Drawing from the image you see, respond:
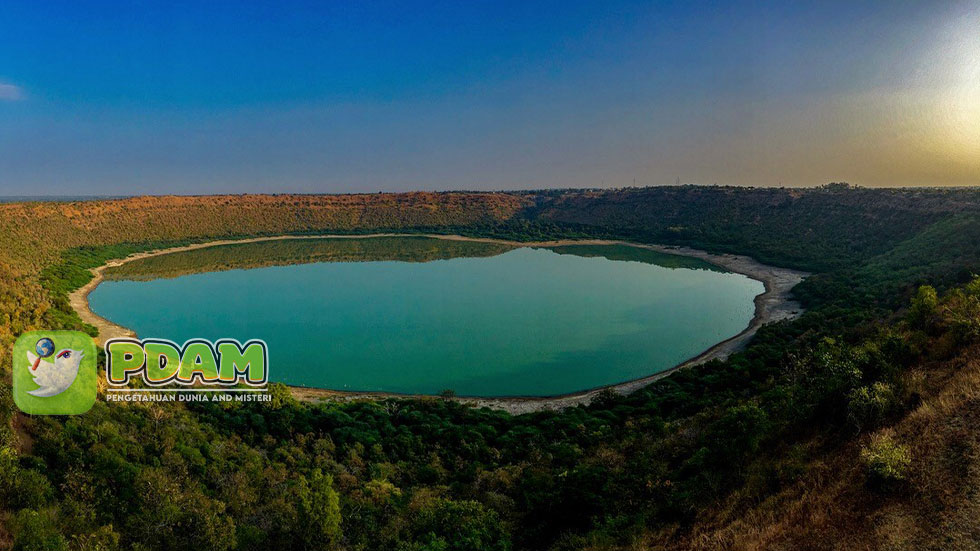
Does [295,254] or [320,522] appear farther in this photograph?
[295,254]

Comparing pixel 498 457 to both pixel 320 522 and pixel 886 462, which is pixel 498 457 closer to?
pixel 320 522

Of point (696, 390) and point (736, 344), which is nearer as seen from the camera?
point (696, 390)

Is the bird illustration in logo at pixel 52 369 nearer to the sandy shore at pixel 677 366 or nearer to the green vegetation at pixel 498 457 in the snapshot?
the green vegetation at pixel 498 457

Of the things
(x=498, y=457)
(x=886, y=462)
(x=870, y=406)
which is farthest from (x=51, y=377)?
(x=870, y=406)

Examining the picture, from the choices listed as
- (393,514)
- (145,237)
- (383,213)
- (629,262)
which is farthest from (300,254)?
(393,514)

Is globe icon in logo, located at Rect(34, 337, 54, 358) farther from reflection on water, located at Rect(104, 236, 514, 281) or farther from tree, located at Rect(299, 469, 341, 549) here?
reflection on water, located at Rect(104, 236, 514, 281)

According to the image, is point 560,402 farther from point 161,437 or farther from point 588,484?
point 161,437

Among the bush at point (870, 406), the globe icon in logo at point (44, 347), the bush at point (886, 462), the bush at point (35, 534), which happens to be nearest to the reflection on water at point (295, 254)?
the globe icon in logo at point (44, 347)
